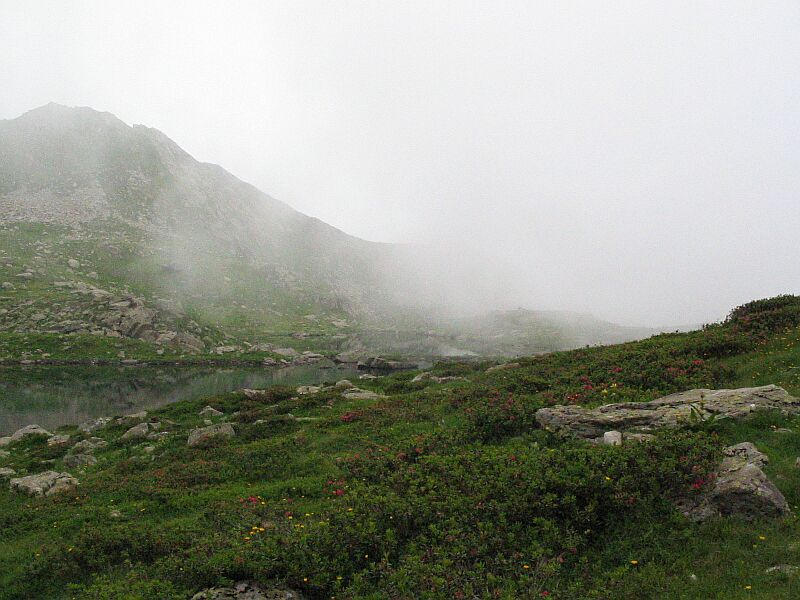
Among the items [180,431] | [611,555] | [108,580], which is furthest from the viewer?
[180,431]

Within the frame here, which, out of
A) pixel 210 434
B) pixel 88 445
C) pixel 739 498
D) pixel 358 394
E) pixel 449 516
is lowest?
pixel 88 445

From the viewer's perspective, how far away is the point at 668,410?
53.5 feet

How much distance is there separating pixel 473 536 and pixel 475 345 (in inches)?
4898

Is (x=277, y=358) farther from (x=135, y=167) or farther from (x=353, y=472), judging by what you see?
(x=135, y=167)

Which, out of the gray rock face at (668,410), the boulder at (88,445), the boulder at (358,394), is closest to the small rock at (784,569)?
the gray rock face at (668,410)

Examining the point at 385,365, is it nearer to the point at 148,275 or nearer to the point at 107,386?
the point at 107,386

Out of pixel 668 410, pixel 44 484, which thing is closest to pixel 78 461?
pixel 44 484

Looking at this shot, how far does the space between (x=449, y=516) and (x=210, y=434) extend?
19710 millimetres

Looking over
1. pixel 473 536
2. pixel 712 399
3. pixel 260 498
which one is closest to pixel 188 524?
pixel 260 498

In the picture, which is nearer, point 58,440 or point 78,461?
point 78,461

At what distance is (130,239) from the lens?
141 meters

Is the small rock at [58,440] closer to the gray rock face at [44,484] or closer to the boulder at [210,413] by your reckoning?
the gray rock face at [44,484]

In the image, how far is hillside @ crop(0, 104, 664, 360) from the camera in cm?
8762

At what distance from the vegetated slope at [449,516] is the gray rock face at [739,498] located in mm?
285
